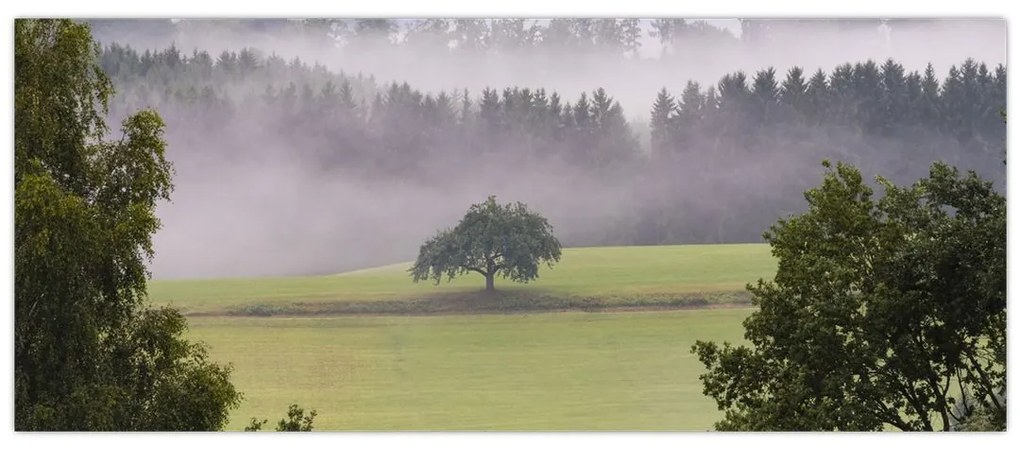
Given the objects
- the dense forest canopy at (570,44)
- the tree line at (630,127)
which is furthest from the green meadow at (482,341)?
the dense forest canopy at (570,44)

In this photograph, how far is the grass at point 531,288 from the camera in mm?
13625

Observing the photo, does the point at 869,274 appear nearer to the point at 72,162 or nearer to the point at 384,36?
the point at 384,36

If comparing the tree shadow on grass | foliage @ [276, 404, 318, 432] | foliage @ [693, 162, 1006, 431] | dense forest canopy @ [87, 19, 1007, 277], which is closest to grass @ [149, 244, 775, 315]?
the tree shadow on grass

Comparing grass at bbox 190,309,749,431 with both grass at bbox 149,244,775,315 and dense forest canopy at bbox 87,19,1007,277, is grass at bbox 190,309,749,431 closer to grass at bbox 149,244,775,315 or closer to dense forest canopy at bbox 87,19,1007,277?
grass at bbox 149,244,775,315

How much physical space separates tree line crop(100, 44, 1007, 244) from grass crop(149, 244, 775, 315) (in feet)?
0.49

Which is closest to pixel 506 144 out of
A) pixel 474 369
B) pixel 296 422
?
pixel 474 369

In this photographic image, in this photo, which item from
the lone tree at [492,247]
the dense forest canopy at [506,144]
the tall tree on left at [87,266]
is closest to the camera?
the tall tree on left at [87,266]

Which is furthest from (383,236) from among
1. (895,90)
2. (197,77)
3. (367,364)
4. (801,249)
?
(895,90)

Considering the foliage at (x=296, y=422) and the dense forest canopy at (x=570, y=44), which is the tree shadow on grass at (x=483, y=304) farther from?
the dense forest canopy at (x=570, y=44)

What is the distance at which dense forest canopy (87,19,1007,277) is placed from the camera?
13438mm

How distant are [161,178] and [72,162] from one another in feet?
2.18

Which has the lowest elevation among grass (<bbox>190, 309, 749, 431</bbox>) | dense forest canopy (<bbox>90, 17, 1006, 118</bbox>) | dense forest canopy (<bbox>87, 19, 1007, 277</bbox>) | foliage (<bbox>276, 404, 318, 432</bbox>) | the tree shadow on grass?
foliage (<bbox>276, 404, 318, 432</bbox>)

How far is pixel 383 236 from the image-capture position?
13.6 meters

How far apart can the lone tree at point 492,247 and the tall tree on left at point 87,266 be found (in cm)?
181
